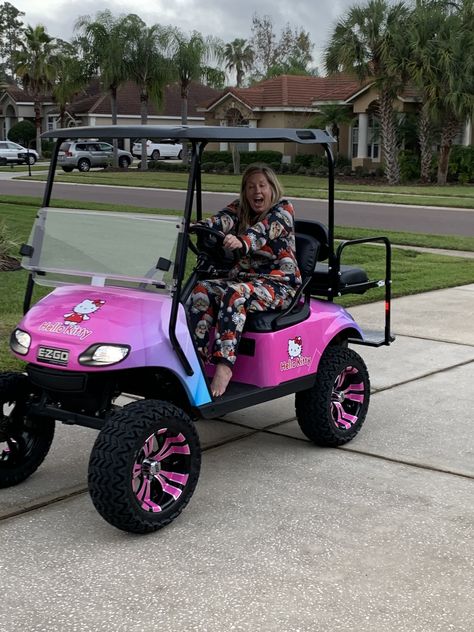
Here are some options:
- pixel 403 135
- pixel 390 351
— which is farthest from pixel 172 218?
pixel 403 135

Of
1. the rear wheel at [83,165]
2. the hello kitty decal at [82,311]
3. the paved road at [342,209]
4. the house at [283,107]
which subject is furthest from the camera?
the rear wheel at [83,165]

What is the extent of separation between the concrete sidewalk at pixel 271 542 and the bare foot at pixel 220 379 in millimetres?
484

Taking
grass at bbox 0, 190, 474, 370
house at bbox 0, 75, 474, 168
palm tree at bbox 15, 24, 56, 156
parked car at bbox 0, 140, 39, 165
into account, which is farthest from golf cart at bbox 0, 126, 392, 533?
palm tree at bbox 15, 24, 56, 156

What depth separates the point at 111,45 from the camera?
43.9 m

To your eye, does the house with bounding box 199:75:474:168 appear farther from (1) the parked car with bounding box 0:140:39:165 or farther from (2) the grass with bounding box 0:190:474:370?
(2) the grass with bounding box 0:190:474:370

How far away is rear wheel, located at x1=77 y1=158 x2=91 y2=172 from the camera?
140 feet

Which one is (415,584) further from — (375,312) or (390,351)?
(375,312)

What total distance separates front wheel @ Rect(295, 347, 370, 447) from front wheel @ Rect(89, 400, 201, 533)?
1.06 m

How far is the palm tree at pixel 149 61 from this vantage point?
44344 mm

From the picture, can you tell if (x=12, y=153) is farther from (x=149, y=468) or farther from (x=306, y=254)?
(x=149, y=468)

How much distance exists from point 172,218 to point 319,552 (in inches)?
64.2

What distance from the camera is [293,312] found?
15.8ft

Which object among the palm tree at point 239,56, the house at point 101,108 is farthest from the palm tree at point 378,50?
the palm tree at point 239,56

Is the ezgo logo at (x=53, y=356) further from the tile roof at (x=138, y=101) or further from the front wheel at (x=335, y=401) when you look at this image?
the tile roof at (x=138, y=101)
